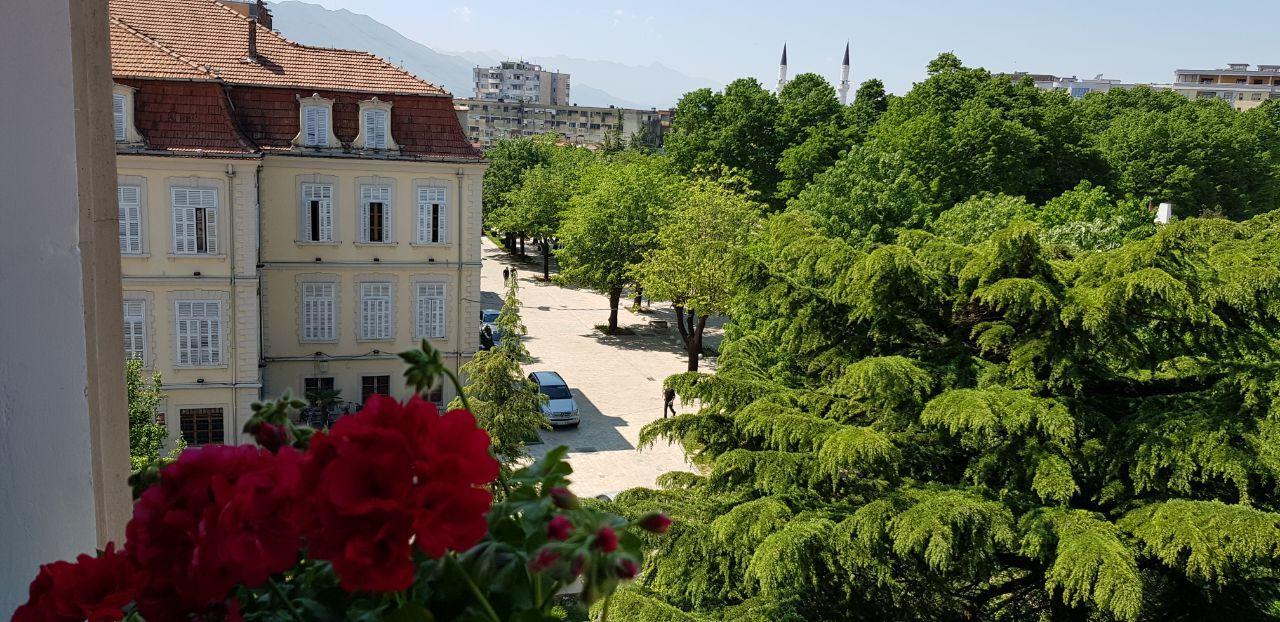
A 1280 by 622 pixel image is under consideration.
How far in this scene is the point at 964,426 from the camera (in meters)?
7.98

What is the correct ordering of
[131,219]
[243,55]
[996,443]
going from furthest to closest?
[243,55]
[131,219]
[996,443]

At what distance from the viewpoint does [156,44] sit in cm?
1795

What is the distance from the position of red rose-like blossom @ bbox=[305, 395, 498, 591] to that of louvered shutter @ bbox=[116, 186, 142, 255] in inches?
706

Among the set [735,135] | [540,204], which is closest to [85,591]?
[540,204]

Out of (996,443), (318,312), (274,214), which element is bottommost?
(318,312)

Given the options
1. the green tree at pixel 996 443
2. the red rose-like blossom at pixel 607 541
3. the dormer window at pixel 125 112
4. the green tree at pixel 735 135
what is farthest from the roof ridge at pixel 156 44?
the green tree at pixel 735 135

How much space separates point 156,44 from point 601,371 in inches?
557

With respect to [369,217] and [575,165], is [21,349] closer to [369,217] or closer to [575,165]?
[369,217]

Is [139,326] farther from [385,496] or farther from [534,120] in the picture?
[534,120]

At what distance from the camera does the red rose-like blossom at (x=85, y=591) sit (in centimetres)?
140

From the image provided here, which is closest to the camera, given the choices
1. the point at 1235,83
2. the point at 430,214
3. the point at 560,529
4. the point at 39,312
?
the point at 560,529

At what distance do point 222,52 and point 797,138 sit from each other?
84.8 feet

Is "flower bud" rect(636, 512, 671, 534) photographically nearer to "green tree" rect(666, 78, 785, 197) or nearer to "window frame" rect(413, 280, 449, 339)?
"window frame" rect(413, 280, 449, 339)

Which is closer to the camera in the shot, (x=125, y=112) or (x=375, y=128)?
(x=125, y=112)
